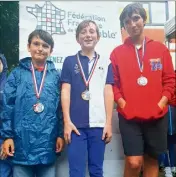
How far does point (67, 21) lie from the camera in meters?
2.68

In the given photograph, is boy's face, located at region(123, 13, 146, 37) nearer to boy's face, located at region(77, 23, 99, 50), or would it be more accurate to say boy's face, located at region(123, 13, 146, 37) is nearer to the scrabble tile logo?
boy's face, located at region(77, 23, 99, 50)

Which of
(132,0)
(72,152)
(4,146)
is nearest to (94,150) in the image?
(72,152)

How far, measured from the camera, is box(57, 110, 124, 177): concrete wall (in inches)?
104

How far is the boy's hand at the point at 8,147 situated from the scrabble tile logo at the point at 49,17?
957 mm

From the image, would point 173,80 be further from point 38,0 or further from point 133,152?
point 38,0

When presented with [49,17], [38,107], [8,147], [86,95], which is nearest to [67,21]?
[49,17]

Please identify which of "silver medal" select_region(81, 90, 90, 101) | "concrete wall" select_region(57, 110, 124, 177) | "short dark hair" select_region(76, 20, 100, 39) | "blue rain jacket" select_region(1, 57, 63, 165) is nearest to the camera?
"blue rain jacket" select_region(1, 57, 63, 165)

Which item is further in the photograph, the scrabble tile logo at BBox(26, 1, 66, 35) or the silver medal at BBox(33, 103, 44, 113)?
the scrabble tile logo at BBox(26, 1, 66, 35)

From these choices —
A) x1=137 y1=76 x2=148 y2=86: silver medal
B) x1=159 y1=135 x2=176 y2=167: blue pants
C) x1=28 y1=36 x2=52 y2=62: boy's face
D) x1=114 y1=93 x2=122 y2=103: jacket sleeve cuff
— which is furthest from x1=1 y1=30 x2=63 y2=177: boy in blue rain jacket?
x1=159 y1=135 x2=176 y2=167: blue pants

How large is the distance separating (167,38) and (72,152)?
1529 millimetres

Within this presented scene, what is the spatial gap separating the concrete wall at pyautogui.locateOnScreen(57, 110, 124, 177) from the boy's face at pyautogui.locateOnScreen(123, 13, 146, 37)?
2.29ft

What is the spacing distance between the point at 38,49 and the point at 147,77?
880mm

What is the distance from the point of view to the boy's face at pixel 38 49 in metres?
2.49

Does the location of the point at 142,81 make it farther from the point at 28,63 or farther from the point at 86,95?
the point at 28,63
